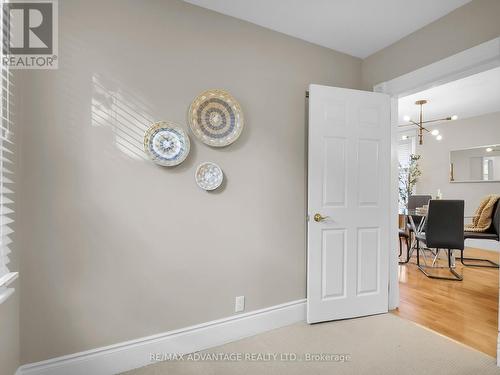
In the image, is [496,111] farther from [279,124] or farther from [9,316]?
[9,316]

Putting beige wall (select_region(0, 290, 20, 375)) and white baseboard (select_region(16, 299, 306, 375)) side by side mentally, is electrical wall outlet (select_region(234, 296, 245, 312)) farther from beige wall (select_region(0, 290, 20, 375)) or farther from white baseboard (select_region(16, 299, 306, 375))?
beige wall (select_region(0, 290, 20, 375))

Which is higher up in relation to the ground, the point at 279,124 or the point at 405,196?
the point at 279,124

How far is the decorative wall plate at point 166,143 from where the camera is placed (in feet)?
6.21

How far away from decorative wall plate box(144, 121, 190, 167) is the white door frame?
199 centimetres

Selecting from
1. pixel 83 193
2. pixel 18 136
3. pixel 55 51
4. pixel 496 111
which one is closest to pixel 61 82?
pixel 55 51

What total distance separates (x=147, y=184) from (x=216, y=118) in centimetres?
70

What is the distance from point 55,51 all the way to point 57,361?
1825mm

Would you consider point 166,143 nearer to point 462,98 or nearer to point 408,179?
point 462,98

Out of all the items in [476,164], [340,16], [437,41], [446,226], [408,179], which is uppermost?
[340,16]

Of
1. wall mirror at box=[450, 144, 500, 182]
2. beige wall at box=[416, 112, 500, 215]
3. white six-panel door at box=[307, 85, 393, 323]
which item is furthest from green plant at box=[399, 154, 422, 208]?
white six-panel door at box=[307, 85, 393, 323]

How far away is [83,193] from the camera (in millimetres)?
1726

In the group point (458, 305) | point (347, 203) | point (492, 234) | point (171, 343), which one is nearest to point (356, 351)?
point (347, 203)

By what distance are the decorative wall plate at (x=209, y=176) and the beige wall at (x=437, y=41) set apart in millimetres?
1852

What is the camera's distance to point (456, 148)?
5965 millimetres
